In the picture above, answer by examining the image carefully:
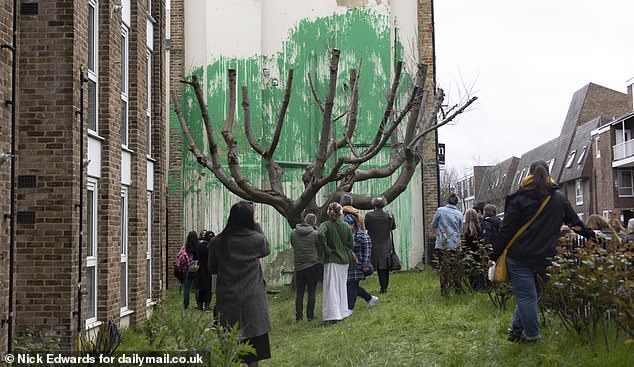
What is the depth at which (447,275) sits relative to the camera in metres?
13.7

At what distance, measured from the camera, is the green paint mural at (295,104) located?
24.6 metres

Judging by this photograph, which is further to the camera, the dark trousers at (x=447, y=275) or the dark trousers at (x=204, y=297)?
the dark trousers at (x=204, y=297)

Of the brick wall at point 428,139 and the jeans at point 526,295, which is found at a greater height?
the brick wall at point 428,139

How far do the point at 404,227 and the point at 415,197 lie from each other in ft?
3.25

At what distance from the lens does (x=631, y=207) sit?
51375 millimetres

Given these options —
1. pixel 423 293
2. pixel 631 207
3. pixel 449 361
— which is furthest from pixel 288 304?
pixel 631 207

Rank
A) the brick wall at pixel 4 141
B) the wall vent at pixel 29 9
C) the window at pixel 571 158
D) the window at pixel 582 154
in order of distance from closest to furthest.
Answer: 1. the brick wall at pixel 4 141
2. the wall vent at pixel 29 9
3. the window at pixel 582 154
4. the window at pixel 571 158

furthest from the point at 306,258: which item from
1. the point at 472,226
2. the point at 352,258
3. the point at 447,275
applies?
the point at 472,226

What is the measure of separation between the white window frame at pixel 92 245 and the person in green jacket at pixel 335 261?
3515 mm

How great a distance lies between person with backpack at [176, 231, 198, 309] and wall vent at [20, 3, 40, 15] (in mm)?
8229

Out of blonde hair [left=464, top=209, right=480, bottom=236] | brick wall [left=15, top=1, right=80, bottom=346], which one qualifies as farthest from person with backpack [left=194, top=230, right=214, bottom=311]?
brick wall [left=15, top=1, right=80, bottom=346]

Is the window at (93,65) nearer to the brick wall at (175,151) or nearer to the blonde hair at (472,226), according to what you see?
the blonde hair at (472,226)

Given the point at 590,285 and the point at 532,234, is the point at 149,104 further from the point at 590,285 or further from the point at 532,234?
the point at 590,285

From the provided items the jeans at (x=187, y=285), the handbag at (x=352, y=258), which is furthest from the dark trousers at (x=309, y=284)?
the jeans at (x=187, y=285)
